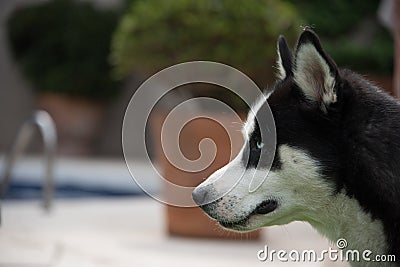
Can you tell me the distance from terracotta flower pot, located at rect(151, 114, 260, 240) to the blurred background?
0.06 feet

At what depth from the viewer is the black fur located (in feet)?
7.84

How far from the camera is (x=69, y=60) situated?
12.1m

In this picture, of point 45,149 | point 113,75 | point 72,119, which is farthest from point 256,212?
point 72,119

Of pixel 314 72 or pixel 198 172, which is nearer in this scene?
pixel 314 72

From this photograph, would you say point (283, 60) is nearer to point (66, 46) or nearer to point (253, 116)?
point (253, 116)

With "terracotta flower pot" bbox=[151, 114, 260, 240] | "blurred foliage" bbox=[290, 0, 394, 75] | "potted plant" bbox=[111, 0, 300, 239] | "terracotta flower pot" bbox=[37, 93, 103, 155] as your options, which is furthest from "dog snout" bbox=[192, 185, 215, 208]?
"terracotta flower pot" bbox=[37, 93, 103, 155]

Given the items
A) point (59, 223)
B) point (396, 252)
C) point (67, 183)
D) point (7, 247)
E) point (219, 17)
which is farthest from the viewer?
point (67, 183)

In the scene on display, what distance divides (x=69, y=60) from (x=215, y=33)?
23.2 feet

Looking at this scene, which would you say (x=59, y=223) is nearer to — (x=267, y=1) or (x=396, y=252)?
(x=267, y=1)

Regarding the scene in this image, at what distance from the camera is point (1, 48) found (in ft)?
43.0

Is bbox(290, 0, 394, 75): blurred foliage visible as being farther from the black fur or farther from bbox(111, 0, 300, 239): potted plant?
the black fur

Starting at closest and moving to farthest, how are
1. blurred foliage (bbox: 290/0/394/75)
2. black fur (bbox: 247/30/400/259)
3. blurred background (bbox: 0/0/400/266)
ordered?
black fur (bbox: 247/30/400/259) → blurred background (bbox: 0/0/400/266) → blurred foliage (bbox: 290/0/394/75)

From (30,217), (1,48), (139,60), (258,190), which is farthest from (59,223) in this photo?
(1,48)

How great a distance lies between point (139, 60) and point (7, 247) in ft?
4.99
